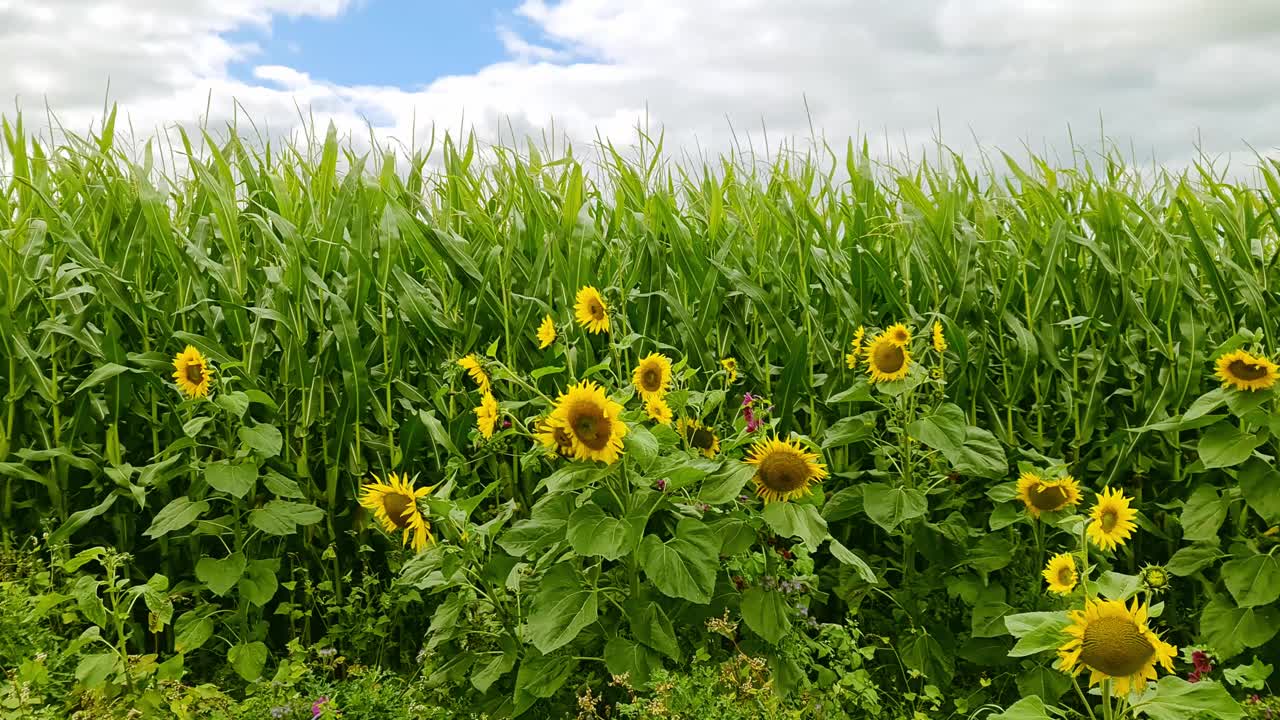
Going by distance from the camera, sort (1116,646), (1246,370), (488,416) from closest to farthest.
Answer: (1116,646)
(488,416)
(1246,370)

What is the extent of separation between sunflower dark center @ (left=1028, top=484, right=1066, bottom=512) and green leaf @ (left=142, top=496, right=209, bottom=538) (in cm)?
247

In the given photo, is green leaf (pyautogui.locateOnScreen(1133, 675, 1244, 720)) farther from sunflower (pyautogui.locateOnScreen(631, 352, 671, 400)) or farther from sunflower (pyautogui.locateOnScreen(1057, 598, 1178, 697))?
sunflower (pyautogui.locateOnScreen(631, 352, 671, 400))

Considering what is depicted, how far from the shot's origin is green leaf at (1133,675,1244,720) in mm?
1881

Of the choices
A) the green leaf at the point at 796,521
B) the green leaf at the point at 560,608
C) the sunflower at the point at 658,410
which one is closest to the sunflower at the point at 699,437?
the sunflower at the point at 658,410

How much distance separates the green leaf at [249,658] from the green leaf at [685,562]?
1445 millimetres

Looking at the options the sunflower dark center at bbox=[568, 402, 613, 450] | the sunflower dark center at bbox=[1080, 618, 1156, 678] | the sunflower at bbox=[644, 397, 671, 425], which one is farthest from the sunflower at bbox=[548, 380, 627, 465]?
the sunflower dark center at bbox=[1080, 618, 1156, 678]

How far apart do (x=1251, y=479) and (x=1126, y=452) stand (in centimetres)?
35

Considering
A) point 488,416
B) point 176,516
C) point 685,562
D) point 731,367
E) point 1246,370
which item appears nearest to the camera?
point 685,562

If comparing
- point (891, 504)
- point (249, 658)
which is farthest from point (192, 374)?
point (891, 504)

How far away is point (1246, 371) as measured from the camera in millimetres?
2891

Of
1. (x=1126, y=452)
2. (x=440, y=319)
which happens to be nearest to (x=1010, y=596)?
(x=1126, y=452)

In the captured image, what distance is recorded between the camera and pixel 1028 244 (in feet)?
11.1

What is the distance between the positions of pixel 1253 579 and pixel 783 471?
5.66ft

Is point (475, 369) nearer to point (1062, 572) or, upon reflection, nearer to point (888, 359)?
point (888, 359)
